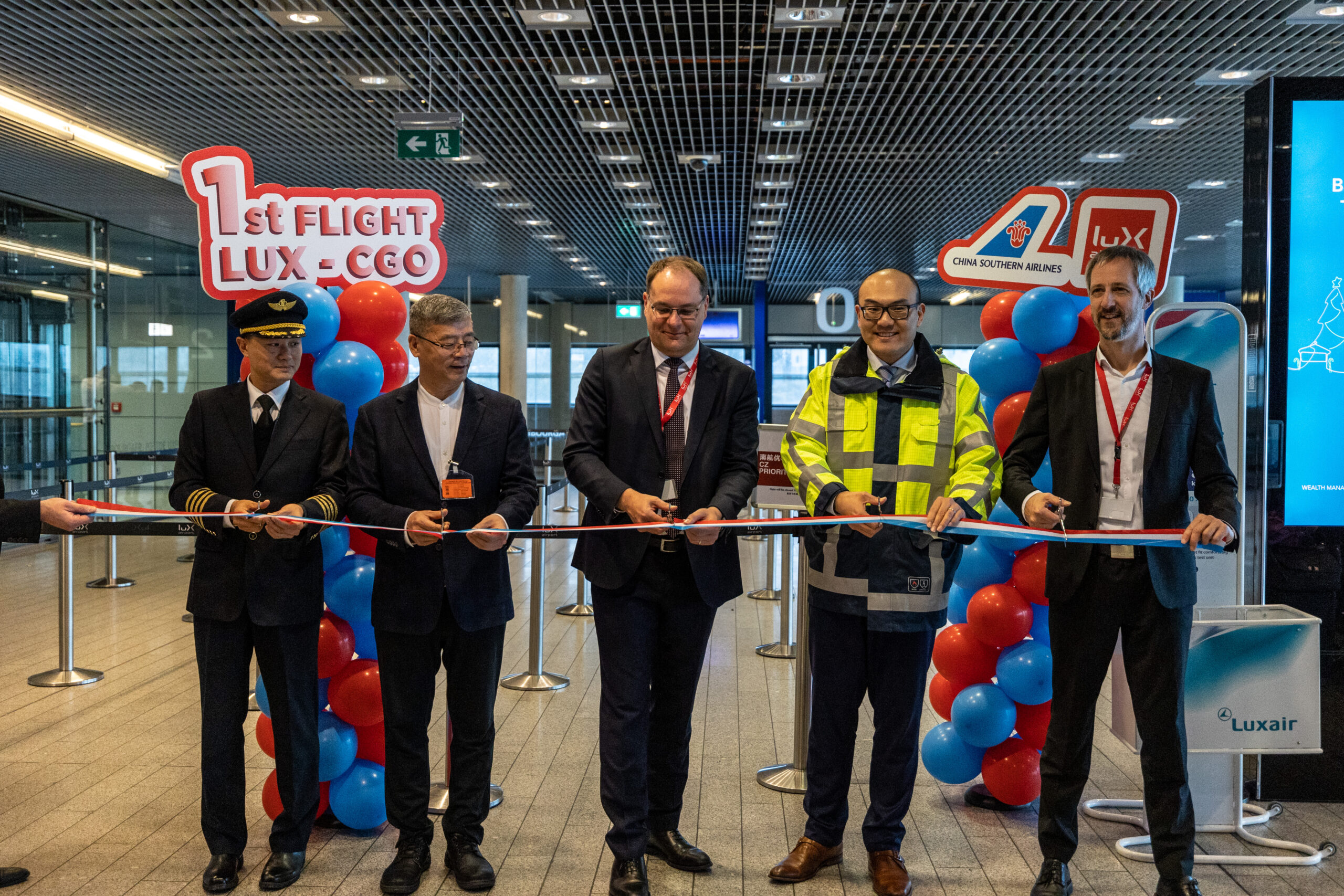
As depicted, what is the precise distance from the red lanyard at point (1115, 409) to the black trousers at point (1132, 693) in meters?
0.24

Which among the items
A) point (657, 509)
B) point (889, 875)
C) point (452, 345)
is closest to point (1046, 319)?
point (657, 509)

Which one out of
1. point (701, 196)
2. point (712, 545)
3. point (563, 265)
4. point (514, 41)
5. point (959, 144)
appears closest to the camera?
point (712, 545)

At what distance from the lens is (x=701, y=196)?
11.7 metres

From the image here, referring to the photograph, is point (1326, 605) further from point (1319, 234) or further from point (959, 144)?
point (959, 144)

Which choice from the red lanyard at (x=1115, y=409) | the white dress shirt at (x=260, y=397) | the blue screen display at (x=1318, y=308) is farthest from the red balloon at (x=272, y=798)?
the blue screen display at (x=1318, y=308)

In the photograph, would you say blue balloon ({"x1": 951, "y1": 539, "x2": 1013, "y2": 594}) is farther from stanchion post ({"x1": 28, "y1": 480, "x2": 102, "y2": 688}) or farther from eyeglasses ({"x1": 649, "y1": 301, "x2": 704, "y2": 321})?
stanchion post ({"x1": 28, "y1": 480, "x2": 102, "y2": 688})

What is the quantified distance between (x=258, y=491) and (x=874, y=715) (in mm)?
1907

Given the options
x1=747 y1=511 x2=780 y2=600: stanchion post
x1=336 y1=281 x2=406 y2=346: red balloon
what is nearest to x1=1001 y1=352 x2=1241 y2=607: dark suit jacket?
x1=336 y1=281 x2=406 y2=346: red balloon

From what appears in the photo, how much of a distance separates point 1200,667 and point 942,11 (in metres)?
4.39

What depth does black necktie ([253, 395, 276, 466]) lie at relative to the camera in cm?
295

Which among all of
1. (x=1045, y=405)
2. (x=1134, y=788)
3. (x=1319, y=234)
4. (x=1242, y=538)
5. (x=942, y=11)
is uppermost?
(x=942, y=11)

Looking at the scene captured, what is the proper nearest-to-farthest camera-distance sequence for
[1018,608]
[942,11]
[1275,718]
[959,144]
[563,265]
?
[1275,718] → [1018,608] → [942,11] → [959,144] → [563,265]

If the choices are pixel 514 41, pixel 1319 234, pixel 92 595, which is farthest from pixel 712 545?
pixel 92 595

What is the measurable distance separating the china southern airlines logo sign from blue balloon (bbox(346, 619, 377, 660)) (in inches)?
98.6
